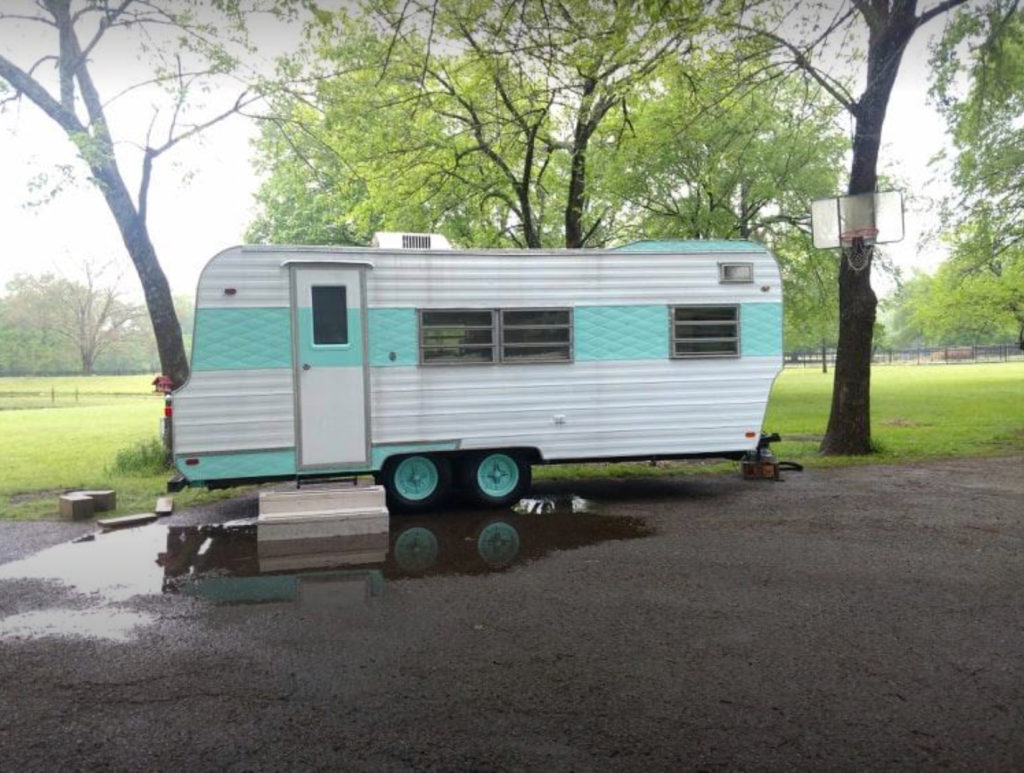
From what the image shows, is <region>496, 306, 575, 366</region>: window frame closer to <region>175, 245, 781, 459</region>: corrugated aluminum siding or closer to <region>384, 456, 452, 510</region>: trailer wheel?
<region>175, 245, 781, 459</region>: corrugated aluminum siding

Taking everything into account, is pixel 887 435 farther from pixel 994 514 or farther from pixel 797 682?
pixel 797 682

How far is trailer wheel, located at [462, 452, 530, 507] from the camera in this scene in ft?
28.8

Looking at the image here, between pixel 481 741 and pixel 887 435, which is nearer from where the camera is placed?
pixel 481 741

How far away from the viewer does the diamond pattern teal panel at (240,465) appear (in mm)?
7855

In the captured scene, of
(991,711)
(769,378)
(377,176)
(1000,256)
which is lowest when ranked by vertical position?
(991,711)

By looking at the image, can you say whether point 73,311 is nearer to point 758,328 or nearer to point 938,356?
point 758,328

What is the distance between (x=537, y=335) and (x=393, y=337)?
1.71 meters

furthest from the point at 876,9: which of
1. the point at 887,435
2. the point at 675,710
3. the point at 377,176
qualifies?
the point at 675,710

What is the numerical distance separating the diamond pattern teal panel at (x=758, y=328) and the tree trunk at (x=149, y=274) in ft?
29.5

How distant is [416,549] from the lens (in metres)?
6.89

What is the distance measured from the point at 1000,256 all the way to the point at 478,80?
57.2 feet

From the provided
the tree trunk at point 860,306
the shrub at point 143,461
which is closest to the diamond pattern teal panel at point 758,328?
the tree trunk at point 860,306

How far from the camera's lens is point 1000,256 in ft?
73.5

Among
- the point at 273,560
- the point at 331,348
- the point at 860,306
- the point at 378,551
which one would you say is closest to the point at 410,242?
the point at 331,348
